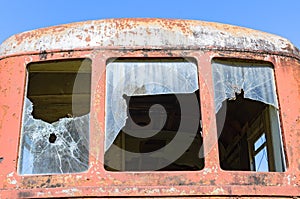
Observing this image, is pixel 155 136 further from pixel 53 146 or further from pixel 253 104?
pixel 53 146

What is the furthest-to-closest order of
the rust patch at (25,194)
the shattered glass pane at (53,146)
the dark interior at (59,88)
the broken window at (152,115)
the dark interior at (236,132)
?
the dark interior at (236,132)
the dark interior at (59,88)
the broken window at (152,115)
the shattered glass pane at (53,146)
the rust patch at (25,194)

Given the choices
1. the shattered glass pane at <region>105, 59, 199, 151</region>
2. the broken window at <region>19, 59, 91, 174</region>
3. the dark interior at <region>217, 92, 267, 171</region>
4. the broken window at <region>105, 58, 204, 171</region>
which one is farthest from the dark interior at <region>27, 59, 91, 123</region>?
the dark interior at <region>217, 92, 267, 171</region>

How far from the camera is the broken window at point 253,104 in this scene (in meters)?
4.22

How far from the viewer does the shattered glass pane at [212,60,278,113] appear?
4.21m

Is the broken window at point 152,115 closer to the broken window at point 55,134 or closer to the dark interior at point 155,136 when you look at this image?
the dark interior at point 155,136

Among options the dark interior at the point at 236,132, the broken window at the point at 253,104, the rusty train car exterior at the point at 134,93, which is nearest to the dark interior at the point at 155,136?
the dark interior at the point at 236,132

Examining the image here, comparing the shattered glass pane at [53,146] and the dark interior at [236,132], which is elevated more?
the dark interior at [236,132]

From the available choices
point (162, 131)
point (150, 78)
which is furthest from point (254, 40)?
point (162, 131)

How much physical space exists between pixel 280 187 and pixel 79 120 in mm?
1953

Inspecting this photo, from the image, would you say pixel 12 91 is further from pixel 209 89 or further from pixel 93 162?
pixel 209 89

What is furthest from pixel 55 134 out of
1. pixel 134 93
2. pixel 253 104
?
pixel 253 104

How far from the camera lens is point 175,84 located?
4184 mm

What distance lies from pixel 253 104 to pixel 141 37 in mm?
2189

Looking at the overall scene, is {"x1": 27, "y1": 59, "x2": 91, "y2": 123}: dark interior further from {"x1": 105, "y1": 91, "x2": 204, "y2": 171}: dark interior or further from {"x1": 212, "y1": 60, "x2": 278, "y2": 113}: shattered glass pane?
{"x1": 212, "y1": 60, "x2": 278, "y2": 113}: shattered glass pane
